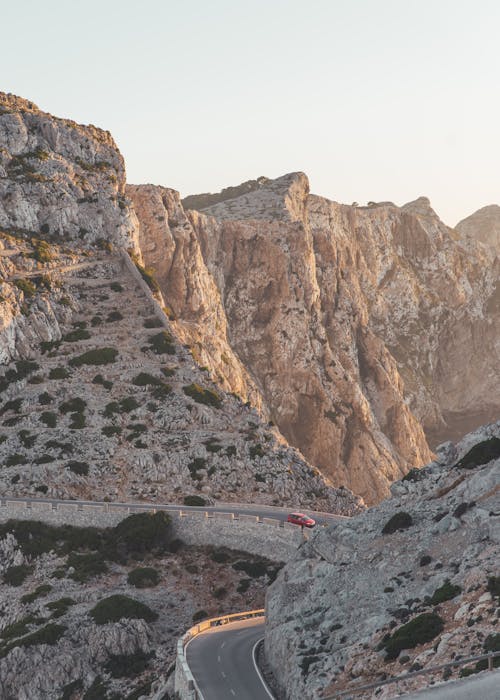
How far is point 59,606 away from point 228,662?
837 inches

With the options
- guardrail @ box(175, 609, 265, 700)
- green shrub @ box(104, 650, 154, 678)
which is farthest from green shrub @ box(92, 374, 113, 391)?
guardrail @ box(175, 609, 265, 700)

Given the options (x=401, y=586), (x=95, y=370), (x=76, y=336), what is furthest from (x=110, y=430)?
(x=401, y=586)

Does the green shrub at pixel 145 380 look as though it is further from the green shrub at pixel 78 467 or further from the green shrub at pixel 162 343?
the green shrub at pixel 78 467

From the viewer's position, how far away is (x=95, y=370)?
9706 cm

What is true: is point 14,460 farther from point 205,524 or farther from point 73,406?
point 205,524

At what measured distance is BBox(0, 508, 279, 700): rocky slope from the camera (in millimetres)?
55688

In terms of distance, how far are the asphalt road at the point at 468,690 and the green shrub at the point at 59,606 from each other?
43.4 metres

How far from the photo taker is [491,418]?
196 metres

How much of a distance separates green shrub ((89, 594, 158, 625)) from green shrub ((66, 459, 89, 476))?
67.8 feet

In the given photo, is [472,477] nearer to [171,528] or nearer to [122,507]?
[171,528]

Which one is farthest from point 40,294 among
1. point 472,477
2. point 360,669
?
point 360,669

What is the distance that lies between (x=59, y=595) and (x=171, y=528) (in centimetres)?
1139

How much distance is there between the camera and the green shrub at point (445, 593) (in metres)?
35.2

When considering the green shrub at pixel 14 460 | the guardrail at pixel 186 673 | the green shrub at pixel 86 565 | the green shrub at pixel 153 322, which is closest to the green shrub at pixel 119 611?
the green shrub at pixel 86 565
